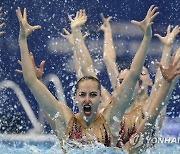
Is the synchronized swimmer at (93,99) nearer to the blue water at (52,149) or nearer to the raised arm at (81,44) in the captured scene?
the blue water at (52,149)

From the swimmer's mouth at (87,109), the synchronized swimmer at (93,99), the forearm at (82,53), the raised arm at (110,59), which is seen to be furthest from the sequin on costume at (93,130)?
the raised arm at (110,59)

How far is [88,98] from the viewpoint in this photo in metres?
3.72

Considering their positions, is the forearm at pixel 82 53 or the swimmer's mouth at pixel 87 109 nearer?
the swimmer's mouth at pixel 87 109

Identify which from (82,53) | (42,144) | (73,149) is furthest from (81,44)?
(42,144)

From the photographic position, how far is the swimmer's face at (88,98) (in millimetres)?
3717

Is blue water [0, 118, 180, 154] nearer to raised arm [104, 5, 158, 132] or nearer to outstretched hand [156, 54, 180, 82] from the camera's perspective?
raised arm [104, 5, 158, 132]

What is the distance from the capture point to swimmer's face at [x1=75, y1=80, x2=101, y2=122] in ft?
12.2

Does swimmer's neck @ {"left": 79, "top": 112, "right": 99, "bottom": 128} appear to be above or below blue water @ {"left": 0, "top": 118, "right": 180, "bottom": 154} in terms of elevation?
below

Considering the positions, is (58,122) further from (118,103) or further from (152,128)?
(152,128)

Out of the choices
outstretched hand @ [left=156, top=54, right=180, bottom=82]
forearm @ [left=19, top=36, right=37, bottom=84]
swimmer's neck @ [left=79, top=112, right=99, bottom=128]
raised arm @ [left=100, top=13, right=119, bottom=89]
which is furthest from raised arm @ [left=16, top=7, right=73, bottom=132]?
raised arm @ [left=100, top=13, right=119, bottom=89]

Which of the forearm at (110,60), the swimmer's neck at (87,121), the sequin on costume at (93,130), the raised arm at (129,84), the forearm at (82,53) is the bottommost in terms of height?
the sequin on costume at (93,130)

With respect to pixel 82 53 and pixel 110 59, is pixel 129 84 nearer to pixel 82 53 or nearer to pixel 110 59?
pixel 82 53

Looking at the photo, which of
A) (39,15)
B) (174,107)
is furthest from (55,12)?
(174,107)

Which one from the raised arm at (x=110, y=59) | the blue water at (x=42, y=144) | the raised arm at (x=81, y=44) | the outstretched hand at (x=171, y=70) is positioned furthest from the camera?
the blue water at (x=42, y=144)
